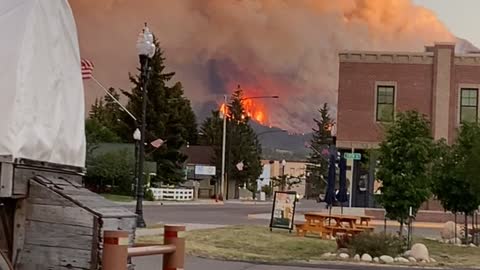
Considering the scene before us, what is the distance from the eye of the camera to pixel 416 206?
2492cm

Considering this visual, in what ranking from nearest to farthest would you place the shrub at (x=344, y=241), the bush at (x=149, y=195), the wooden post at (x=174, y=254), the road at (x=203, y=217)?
1. the wooden post at (x=174, y=254)
2. the shrub at (x=344, y=241)
3. the road at (x=203, y=217)
4. the bush at (x=149, y=195)

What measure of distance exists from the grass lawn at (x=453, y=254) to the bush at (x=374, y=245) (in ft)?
3.73

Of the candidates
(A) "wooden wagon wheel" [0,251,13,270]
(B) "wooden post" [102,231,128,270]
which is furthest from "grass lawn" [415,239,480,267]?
(A) "wooden wagon wheel" [0,251,13,270]

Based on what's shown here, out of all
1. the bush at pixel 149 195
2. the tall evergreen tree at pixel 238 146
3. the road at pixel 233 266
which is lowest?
the road at pixel 233 266

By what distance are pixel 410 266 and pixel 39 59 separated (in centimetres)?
1450

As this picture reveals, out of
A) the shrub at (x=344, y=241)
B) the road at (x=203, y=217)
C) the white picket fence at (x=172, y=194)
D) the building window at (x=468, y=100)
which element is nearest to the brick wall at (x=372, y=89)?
the building window at (x=468, y=100)

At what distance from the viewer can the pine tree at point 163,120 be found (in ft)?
260

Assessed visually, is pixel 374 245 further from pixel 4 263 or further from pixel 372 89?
pixel 372 89

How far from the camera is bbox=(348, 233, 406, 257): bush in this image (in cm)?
1961

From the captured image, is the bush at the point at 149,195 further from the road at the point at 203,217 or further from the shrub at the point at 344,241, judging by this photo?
the shrub at the point at 344,241

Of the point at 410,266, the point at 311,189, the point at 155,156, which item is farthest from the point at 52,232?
the point at 311,189

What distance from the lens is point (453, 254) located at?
2270cm

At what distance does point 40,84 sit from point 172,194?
63.1 metres

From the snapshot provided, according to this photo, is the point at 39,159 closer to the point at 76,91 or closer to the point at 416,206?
the point at 76,91
